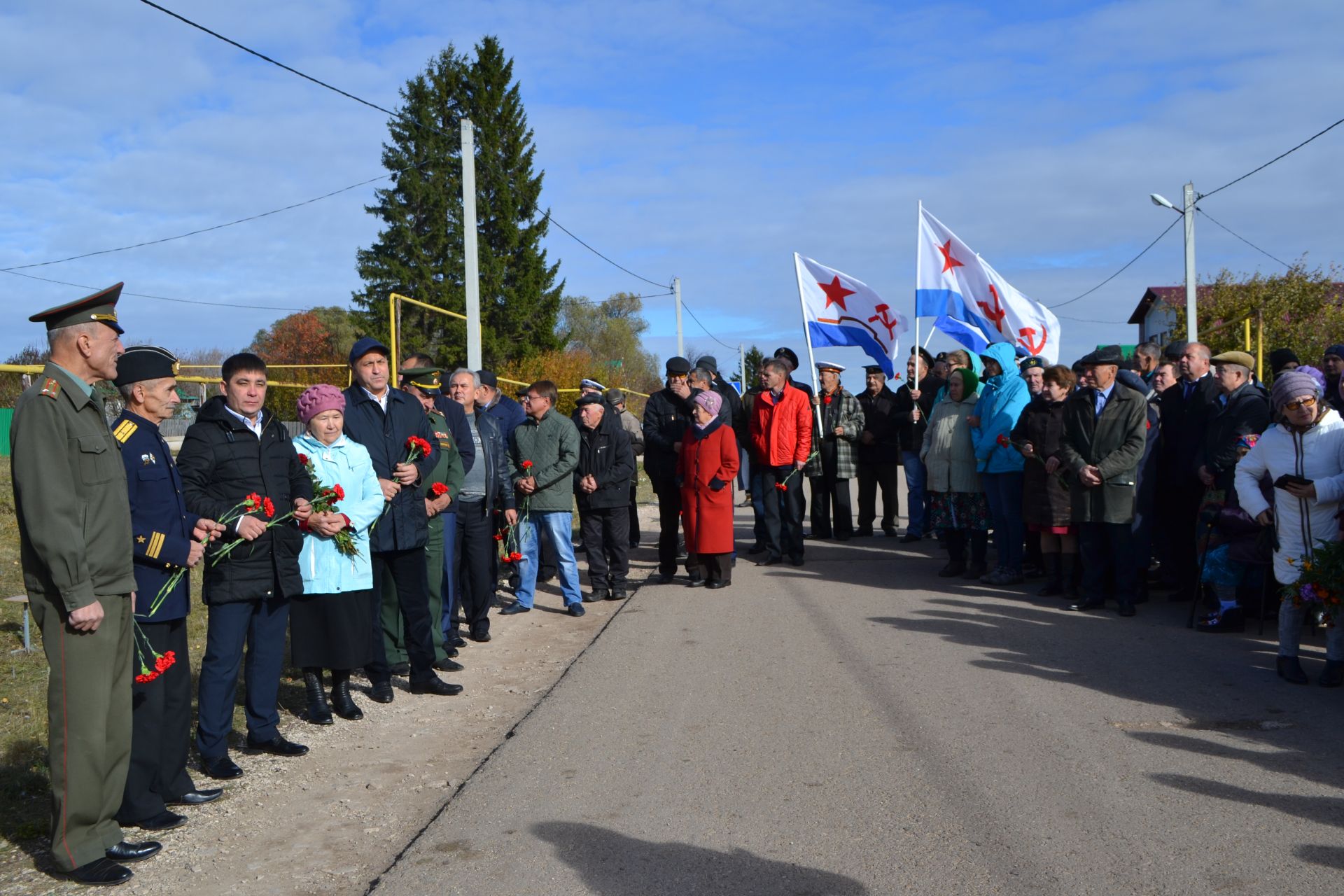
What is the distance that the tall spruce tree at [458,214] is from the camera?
1956 inches

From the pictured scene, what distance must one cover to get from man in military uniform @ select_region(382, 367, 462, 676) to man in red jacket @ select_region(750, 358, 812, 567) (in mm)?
4602

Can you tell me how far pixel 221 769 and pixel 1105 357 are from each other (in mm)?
7220

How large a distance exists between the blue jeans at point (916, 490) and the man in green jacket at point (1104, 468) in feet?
15.0

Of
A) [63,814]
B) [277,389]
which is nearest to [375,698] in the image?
[63,814]

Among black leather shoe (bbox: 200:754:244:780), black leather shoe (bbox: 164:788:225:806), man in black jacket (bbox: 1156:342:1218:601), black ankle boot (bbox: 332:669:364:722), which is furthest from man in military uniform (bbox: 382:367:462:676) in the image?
man in black jacket (bbox: 1156:342:1218:601)

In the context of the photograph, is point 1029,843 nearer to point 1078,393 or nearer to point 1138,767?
point 1138,767

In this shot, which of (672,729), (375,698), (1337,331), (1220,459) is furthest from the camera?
(1337,331)

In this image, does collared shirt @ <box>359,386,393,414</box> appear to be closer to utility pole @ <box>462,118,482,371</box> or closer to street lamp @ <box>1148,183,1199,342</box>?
utility pole @ <box>462,118,482,371</box>

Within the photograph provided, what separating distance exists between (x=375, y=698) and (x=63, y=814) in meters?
2.83

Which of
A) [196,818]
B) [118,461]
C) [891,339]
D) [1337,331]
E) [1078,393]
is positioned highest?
[1337,331]

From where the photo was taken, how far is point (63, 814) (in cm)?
420

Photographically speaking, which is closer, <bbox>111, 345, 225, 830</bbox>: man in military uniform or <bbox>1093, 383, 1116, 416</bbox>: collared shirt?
<bbox>111, 345, 225, 830</bbox>: man in military uniform

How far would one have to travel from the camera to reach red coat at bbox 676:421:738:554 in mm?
10773

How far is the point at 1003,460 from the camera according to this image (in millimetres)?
10141
